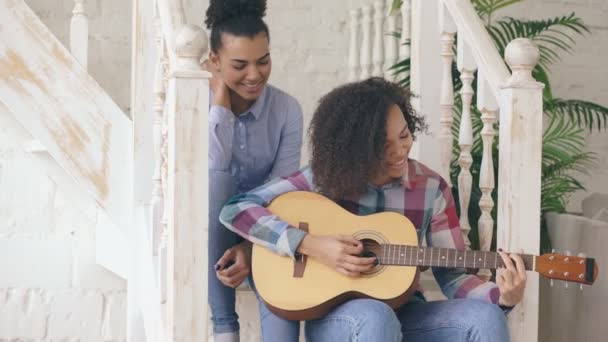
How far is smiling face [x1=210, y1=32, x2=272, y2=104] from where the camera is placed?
2.59 metres

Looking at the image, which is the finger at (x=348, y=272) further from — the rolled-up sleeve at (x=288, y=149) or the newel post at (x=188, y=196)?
the rolled-up sleeve at (x=288, y=149)

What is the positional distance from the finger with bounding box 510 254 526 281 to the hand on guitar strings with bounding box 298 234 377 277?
12.2 inches

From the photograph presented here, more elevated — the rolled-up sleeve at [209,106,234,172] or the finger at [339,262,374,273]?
the rolled-up sleeve at [209,106,234,172]

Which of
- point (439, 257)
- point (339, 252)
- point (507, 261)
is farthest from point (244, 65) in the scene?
point (507, 261)

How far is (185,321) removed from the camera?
225cm

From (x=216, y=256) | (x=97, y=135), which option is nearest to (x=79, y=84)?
(x=97, y=135)

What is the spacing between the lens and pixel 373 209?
2438 millimetres

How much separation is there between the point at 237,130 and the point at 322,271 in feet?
1.60

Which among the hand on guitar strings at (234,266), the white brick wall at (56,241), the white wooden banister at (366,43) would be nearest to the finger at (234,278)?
the hand on guitar strings at (234,266)

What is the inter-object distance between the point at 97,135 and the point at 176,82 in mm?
989

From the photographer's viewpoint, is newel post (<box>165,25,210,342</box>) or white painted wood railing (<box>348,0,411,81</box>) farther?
white painted wood railing (<box>348,0,411,81</box>)

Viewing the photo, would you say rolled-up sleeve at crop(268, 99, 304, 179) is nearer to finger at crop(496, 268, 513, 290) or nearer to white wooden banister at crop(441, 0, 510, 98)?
white wooden banister at crop(441, 0, 510, 98)

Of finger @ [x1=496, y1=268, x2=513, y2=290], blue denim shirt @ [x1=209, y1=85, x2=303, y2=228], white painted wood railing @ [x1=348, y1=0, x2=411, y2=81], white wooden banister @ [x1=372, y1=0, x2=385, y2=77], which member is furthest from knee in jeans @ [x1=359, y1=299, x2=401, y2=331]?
white wooden banister @ [x1=372, y1=0, x2=385, y2=77]

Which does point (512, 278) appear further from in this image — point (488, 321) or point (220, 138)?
point (220, 138)
